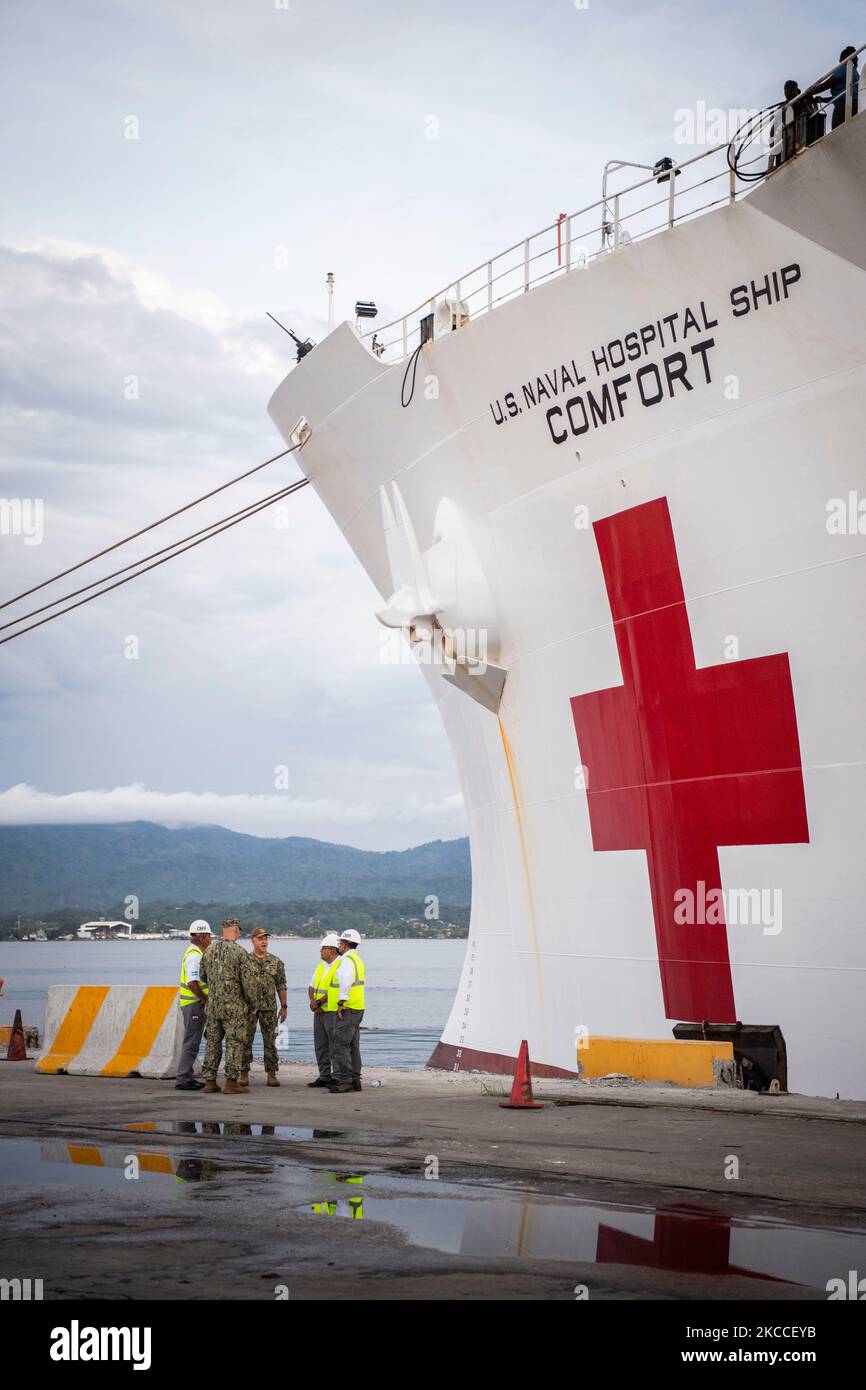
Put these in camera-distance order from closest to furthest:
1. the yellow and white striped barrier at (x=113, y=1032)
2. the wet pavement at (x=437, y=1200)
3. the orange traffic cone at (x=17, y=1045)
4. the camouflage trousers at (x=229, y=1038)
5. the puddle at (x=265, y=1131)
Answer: the wet pavement at (x=437, y=1200) → the puddle at (x=265, y=1131) → the camouflage trousers at (x=229, y=1038) → the yellow and white striped barrier at (x=113, y=1032) → the orange traffic cone at (x=17, y=1045)

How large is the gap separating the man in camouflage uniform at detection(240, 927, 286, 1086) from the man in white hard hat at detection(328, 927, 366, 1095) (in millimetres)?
385

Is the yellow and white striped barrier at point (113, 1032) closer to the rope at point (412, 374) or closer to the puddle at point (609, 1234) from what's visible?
the rope at point (412, 374)

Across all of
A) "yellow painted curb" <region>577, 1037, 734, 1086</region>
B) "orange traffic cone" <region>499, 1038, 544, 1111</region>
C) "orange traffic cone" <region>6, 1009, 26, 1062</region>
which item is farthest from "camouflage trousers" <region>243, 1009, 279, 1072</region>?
"orange traffic cone" <region>6, 1009, 26, 1062</region>

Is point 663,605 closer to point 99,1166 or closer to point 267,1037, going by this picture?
point 267,1037

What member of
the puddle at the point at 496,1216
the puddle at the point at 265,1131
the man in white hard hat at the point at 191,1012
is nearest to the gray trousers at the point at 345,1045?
the man in white hard hat at the point at 191,1012

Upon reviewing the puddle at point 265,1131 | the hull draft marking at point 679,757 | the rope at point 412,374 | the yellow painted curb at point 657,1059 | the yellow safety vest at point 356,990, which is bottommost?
the puddle at point 265,1131

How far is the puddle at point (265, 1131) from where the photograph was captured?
246 inches

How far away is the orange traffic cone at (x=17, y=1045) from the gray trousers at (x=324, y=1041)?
3.89 metres

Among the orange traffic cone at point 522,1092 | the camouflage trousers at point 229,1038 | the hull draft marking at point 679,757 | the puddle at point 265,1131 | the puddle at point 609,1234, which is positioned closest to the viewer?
the puddle at point 609,1234

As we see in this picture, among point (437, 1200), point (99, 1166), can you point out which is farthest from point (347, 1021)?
point (437, 1200)

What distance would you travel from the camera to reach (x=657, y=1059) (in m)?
8.25

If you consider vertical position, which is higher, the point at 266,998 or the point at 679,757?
the point at 679,757

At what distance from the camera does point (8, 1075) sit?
10000 mm

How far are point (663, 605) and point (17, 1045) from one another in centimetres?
737
